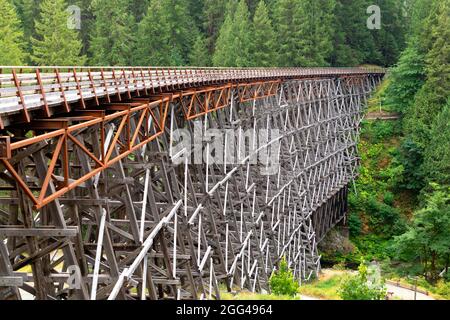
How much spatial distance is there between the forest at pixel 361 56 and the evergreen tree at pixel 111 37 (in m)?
0.11

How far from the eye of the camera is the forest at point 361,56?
3472 cm

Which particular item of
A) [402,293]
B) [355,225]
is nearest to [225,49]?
[355,225]

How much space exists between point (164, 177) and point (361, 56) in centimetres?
4807

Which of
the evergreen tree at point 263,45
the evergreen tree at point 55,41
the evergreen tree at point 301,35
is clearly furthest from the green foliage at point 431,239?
the evergreen tree at point 55,41

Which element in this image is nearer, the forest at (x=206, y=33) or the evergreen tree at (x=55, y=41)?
the evergreen tree at (x=55, y=41)

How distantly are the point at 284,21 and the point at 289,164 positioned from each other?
77.7ft

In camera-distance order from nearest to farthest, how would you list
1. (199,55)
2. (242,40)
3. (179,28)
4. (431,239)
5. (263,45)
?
1. (431,239)
2. (263,45)
3. (242,40)
4. (199,55)
5. (179,28)

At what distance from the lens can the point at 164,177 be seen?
51.3 ft

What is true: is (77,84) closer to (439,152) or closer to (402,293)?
(402,293)

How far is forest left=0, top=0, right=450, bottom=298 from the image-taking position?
34719 mm

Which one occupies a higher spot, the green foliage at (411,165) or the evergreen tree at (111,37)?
the evergreen tree at (111,37)

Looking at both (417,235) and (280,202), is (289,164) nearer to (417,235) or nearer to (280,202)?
(280,202)

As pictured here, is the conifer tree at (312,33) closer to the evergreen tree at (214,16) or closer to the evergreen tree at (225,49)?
the evergreen tree at (225,49)
